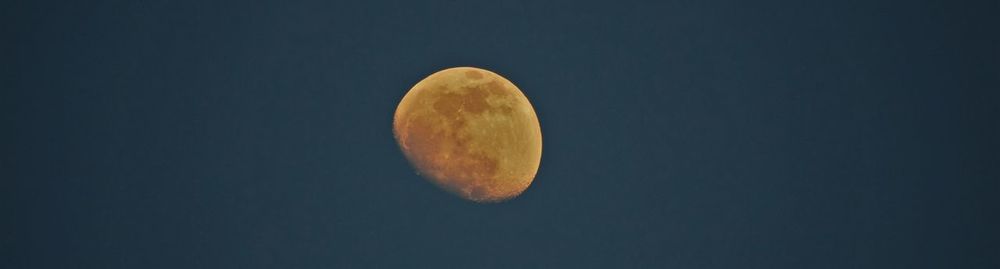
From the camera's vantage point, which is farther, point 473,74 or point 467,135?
point 473,74

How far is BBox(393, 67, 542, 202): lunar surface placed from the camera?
12172 millimetres

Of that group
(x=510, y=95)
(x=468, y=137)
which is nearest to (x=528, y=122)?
(x=510, y=95)

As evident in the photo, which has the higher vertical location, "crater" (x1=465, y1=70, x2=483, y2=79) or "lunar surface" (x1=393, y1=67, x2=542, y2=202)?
"crater" (x1=465, y1=70, x2=483, y2=79)

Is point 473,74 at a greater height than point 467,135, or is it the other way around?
point 473,74

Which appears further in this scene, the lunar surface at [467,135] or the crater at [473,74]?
the crater at [473,74]

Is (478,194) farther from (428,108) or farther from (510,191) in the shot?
(428,108)

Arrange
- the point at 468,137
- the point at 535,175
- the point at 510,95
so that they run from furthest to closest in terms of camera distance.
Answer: the point at 535,175 < the point at 510,95 < the point at 468,137

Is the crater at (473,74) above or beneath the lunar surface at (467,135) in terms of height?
above

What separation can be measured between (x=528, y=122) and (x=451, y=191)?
1716mm

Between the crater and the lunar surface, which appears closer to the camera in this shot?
the lunar surface

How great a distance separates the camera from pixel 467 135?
1214 centimetres

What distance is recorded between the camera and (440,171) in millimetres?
12148

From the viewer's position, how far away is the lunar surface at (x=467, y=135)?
12.2 m

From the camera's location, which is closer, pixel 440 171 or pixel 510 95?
pixel 440 171
